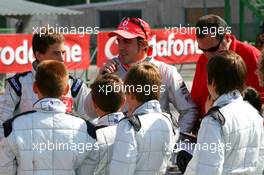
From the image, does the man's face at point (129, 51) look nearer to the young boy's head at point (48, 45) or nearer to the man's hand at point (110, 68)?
the man's hand at point (110, 68)

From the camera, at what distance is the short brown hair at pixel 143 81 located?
447cm

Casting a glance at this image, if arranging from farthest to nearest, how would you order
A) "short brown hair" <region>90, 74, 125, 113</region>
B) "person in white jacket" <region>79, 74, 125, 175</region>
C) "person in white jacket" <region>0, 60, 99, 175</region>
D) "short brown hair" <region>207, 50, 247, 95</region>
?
"short brown hair" <region>90, 74, 125, 113</region> → "person in white jacket" <region>79, 74, 125, 175</region> → "person in white jacket" <region>0, 60, 99, 175</region> → "short brown hair" <region>207, 50, 247, 95</region>

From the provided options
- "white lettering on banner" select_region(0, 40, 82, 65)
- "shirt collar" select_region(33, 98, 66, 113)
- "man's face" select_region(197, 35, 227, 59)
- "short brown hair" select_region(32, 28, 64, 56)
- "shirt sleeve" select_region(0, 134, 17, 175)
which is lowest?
"white lettering on banner" select_region(0, 40, 82, 65)

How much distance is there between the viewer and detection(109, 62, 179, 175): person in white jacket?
429 cm

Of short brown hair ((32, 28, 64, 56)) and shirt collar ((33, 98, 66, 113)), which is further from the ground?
short brown hair ((32, 28, 64, 56))

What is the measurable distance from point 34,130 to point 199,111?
59.3 inches

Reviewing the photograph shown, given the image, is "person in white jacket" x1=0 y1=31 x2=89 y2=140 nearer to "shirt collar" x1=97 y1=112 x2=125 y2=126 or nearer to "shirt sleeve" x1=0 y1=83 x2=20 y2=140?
"shirt sleeve" x1=0 y1=83 x2=20 y2=140

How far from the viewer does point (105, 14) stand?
4778cm

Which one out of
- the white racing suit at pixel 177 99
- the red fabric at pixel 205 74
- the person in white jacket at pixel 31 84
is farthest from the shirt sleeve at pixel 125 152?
the red fabric at pixel 205 74

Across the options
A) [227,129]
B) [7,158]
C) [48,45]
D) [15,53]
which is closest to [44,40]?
[48,45]

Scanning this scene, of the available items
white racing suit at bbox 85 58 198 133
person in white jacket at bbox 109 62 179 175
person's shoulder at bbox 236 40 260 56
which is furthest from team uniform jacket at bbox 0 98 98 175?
person's shoulder at bbox 236 40 260 56

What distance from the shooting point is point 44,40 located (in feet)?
17.0

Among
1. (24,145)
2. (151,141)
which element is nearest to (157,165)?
(151,141)

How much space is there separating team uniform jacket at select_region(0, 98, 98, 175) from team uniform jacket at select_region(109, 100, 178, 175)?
25cm
